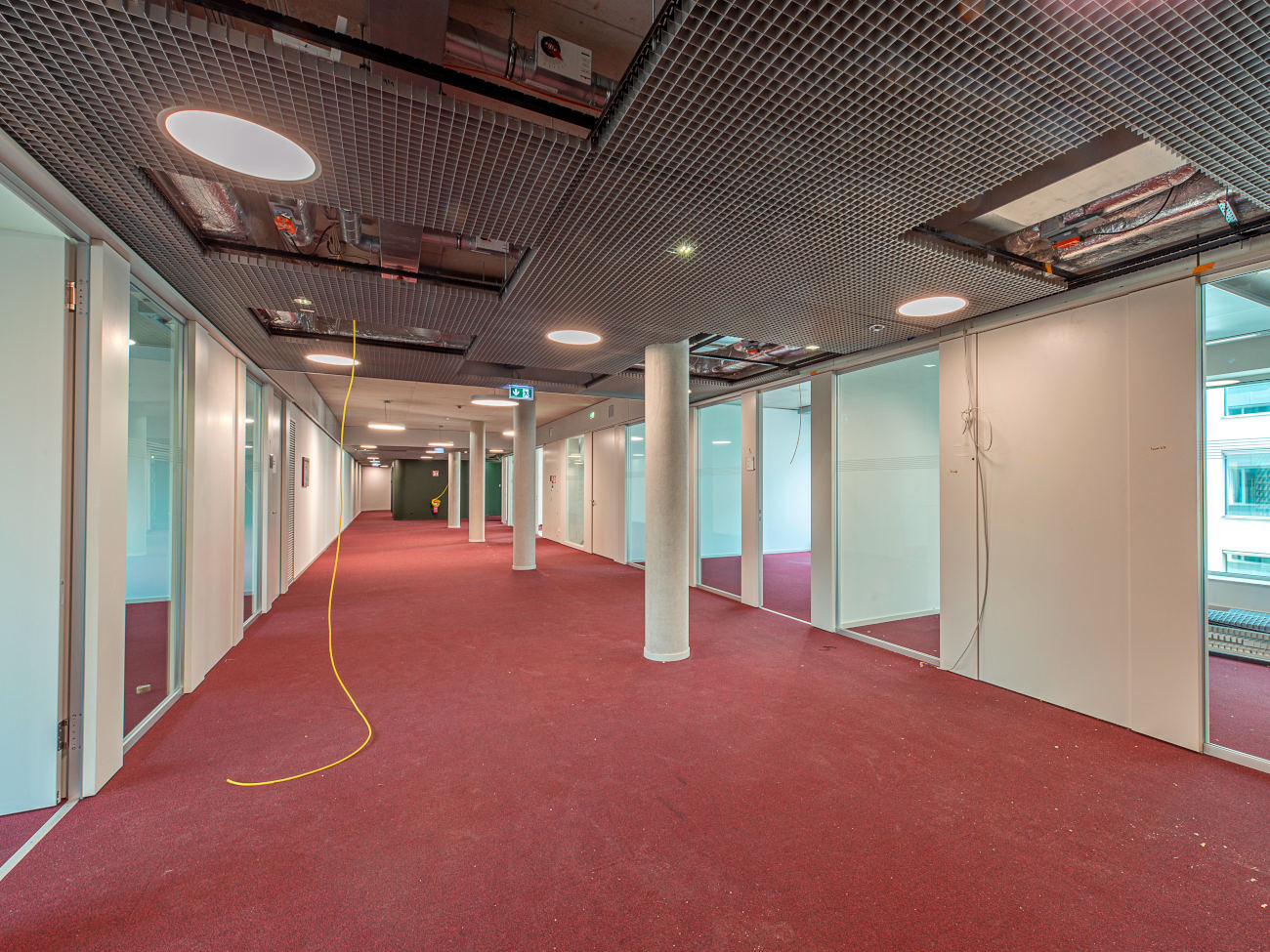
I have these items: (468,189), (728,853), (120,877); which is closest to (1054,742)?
(728,853)

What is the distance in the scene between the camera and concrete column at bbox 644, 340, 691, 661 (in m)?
4.68

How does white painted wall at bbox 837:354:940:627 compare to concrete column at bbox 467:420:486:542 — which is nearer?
white painted wall at bbox 837:354:940:627

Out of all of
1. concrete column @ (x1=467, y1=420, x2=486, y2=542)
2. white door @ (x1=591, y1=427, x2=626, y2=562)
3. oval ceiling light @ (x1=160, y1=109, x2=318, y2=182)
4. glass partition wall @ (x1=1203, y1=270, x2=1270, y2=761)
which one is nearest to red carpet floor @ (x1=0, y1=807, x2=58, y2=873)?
oval ceiling light @ (x1=160, y1=109, x2=318, y2=182)

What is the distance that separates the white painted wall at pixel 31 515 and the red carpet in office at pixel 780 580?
19.3 feet

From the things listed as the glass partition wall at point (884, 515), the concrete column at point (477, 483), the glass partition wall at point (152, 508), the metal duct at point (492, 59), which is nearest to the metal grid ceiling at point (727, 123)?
the metal duct at point (492, 59)

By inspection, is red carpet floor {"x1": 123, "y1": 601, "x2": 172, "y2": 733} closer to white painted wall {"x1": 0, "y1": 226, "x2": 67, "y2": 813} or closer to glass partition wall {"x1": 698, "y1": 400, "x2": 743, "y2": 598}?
white painted wall {"x1": 0, "y1": 226, "x2": 67, "y2": 813}

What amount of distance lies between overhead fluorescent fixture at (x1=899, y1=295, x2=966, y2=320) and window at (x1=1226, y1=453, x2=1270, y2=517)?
2.26 m

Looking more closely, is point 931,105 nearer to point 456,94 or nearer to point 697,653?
point 456,94

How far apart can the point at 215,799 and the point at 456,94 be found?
3.26m

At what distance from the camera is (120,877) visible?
206 cm

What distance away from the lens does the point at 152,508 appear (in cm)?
348

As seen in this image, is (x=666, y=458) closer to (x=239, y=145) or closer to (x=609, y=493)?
(x=239, y=145)

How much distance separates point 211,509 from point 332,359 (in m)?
2.08

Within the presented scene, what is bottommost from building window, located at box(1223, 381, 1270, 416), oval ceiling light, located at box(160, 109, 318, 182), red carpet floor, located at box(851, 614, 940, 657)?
red carpet floor, located at box(851, 614, 940, 657)
